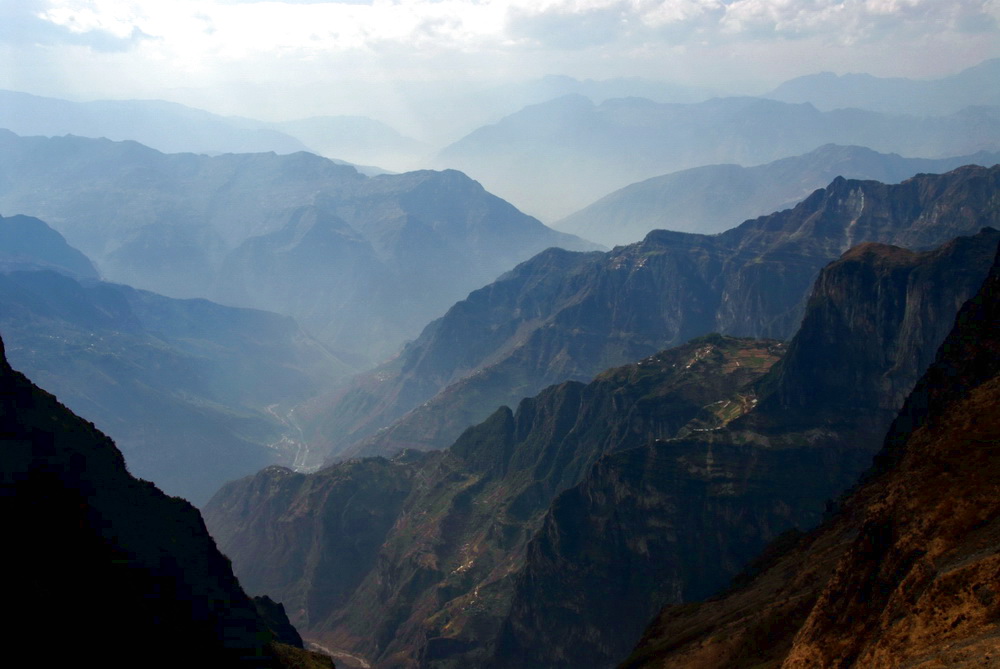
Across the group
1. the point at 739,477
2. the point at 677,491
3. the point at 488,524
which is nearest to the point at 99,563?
the point at 677,491

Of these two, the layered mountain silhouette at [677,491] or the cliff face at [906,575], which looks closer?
the cliff face at [906,575]

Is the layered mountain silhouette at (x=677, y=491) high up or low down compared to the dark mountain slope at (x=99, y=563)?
down

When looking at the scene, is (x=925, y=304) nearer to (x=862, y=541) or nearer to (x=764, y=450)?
(x=764, y=450)

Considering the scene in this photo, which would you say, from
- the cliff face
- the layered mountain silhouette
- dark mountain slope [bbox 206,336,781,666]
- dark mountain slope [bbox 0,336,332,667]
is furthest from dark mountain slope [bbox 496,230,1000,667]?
dark mountain slope [bbox 0,336,332,667]

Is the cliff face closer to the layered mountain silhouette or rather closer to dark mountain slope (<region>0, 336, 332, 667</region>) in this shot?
the layered mountain silhouette

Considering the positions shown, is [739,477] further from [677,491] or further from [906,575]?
[906,575]

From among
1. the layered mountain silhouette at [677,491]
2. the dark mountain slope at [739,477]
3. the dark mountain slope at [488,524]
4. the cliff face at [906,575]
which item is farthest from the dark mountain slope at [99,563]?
the dark mountain slope at [488,524]

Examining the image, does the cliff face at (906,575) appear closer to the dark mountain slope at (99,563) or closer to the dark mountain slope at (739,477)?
the dark mountain slope at (739,477)
